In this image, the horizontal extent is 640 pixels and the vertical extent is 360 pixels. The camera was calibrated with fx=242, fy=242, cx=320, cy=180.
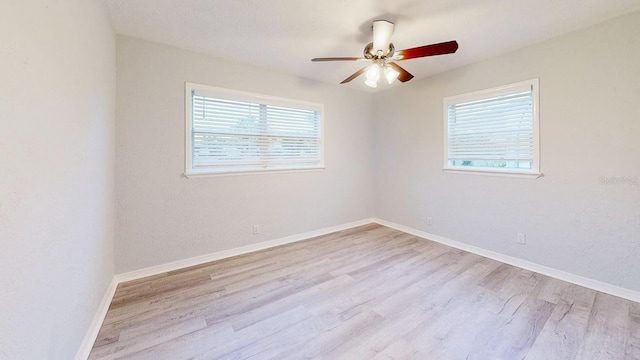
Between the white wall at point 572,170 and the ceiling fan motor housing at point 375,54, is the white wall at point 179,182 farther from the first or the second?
the white wall at point 572,170

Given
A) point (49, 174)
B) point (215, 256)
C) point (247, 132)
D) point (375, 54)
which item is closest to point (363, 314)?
point (215, 256)

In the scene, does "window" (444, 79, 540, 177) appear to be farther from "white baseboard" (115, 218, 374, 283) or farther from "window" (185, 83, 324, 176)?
"white baseboard" (115, 218, 374, 283)

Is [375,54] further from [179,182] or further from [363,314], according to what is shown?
[179,182]

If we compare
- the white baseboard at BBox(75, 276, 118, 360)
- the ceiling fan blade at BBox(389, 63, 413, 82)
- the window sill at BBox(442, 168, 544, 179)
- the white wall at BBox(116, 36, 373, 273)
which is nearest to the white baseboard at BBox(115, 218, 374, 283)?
the white wall at BBox(116, 36, 373, 273)

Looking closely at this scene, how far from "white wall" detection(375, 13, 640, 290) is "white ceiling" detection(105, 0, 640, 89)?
24 cm

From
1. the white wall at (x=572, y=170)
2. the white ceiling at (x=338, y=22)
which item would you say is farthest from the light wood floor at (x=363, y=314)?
the white ceiling at (x=338, y=22)

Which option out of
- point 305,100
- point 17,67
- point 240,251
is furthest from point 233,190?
point 17,67

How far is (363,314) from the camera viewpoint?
75.9 inches

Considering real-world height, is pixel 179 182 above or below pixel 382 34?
below

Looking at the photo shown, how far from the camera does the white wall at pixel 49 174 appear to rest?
854 millimetres

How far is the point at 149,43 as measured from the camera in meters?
2.51

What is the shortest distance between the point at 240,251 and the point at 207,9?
2.59m

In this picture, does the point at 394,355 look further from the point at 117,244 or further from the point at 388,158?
the point at 388,158

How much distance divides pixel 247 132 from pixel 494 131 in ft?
10.2
